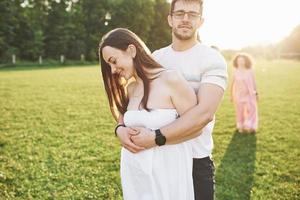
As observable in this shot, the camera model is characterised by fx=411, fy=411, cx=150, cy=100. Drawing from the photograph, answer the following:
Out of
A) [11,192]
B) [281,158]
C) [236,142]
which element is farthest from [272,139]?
[11,192]

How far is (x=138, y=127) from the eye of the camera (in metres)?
2.66

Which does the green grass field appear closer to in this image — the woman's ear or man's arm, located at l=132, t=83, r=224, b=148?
man's arm, located at l=132, t=83, r=224, b=148

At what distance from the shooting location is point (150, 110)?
2.66 metres

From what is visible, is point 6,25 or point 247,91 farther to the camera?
point 6,25

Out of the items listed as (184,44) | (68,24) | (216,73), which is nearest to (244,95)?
(184,44)

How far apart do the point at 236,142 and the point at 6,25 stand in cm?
4351

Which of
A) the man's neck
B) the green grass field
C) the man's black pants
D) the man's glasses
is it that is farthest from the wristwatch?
the green grass field

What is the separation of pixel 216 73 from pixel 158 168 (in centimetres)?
73

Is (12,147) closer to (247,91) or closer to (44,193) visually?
(44,193)

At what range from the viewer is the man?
257 cm

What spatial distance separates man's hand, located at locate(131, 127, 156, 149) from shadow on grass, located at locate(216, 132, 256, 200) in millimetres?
3206

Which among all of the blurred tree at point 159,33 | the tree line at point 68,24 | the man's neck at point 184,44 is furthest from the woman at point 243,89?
the blurred tree at point 159,33

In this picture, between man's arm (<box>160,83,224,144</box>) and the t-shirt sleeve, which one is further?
the t-shirt sleeve

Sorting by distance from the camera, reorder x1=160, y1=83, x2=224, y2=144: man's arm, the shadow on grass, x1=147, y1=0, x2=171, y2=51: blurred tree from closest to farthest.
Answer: x1=160, y1=83, x2=224, y2=144: man's arm < the shadow on grass < x1=147, y1=0, x2=171, y2=51: blurred tree
